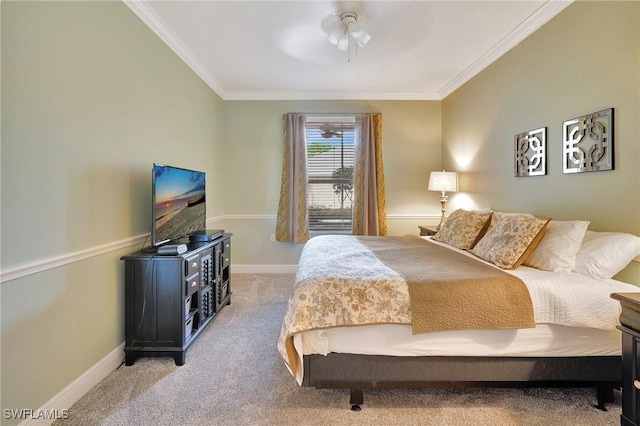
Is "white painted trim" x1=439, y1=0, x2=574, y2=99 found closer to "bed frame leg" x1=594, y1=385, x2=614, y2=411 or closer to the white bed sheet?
the white bed sheet

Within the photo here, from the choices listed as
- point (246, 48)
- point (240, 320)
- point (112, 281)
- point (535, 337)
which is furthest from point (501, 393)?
point (246, 48)

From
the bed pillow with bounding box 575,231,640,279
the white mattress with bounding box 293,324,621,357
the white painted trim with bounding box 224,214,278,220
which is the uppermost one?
the white painted trim with bounding box 224,214,278,220

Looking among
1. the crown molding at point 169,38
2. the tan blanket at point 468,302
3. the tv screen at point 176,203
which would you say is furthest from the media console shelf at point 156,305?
the crown molding at point 169,38

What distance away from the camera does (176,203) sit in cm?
232

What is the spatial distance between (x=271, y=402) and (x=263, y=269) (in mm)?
2706

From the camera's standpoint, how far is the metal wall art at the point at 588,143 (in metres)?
1.82

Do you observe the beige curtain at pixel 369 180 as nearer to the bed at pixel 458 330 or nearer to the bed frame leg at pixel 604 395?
the bed at pixel 458 330

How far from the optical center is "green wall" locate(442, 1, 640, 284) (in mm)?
1732

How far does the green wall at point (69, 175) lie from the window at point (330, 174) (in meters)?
2.31

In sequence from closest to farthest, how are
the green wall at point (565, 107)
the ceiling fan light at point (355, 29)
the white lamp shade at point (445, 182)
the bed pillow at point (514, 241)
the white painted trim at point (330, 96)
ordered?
the green wall at point (565, 107) < the bed pillow at point (514, 241) < the ceiling fan light at point (355, 29) < the white lamp shade at point (445, 182) < the white painted trim at point (330, 96)

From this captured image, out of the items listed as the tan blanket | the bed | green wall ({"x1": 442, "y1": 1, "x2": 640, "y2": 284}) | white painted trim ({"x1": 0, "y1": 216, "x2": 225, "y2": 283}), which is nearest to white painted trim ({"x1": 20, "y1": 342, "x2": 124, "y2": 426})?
white painted trim ({"x1": 0, "y1": 216, "x2": 225, "y2": 283})

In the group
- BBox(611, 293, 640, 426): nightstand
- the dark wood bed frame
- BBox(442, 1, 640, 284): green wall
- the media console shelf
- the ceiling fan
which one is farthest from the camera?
the ceiling fan

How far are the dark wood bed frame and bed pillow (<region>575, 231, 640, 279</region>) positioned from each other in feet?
1.58

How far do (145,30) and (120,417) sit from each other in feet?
9.01
